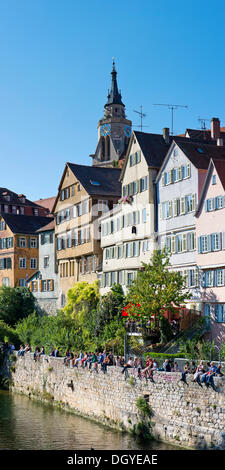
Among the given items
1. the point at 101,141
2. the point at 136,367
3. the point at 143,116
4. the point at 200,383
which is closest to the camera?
the point at 200,383

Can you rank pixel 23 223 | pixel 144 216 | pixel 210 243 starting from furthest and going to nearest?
pixel 23 223, pixel 144 216, pixel 210 243

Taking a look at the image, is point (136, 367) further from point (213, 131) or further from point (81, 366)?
point (213, 131)

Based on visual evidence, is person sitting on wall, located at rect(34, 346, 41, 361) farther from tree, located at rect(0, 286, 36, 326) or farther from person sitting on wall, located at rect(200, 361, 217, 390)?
person sitting on wall, located at rect(200, 361, 217, 390)

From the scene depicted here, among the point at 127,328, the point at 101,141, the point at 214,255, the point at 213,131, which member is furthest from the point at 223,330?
the point at 101,141

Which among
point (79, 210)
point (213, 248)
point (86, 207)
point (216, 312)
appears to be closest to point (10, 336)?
point (79, 210)

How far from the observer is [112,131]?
124 meters

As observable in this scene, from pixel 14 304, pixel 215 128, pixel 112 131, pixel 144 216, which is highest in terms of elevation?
pixel 112 131

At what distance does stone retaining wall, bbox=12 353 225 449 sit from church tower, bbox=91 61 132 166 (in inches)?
3141

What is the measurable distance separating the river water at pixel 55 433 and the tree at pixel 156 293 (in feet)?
24.9

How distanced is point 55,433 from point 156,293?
12404mm

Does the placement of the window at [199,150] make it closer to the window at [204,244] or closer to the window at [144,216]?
the window at [144,216]

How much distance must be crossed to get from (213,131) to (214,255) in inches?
783

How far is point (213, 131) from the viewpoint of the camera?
57.2m

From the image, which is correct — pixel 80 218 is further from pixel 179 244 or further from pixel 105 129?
pixel 105 129
